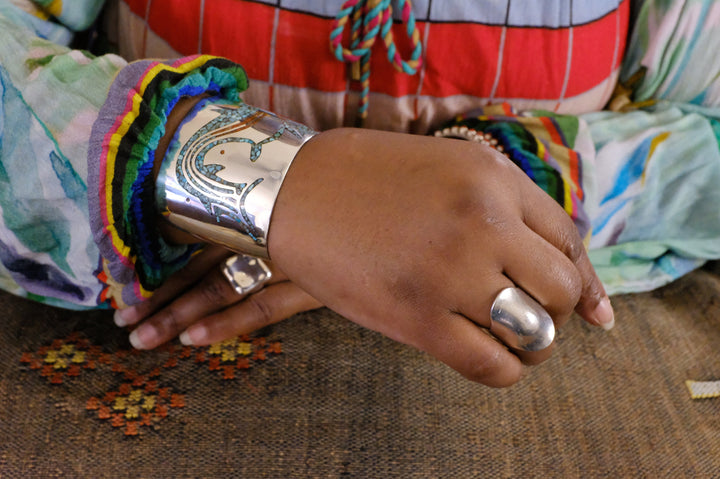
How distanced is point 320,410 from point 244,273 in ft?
0.55

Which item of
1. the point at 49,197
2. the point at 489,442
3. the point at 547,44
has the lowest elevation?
the point at 489,442

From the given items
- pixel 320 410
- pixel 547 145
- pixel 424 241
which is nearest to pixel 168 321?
pixel 320 410

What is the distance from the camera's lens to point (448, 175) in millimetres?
381

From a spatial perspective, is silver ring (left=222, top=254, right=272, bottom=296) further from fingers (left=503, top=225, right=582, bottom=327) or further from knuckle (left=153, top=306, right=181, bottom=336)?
fingers (left=503, top=225, right=582, bottom=327)

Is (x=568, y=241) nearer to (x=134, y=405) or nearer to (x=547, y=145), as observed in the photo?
(x=547, y=145)

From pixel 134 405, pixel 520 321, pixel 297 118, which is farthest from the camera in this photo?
pixel 297 118

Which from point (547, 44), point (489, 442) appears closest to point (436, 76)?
point (547, 44)

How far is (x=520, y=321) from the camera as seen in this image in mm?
364

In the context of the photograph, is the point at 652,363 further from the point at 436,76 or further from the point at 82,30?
the point at 82,30

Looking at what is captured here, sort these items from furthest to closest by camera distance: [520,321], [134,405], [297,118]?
1. [297,118]
2. [134,405]
3. [520,321]

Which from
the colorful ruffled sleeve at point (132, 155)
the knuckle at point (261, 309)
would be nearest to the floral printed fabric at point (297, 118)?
the colorful ruffled sleeve at point (132, 155)

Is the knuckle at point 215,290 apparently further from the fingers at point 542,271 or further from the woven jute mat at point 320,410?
the fingers at point 542,271

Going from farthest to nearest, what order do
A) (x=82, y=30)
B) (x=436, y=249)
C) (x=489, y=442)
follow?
(x=82, y=30)
(x=489, y=442)
(x=436, y=249)

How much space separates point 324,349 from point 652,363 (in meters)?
0.35
